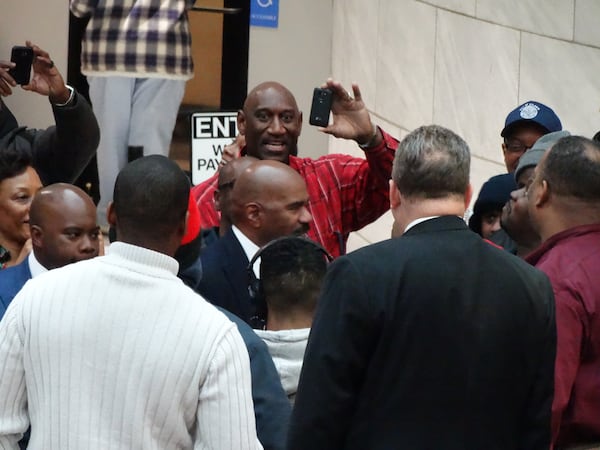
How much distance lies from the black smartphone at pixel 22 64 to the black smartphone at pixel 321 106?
1.53 meters

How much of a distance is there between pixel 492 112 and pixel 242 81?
2126 mm

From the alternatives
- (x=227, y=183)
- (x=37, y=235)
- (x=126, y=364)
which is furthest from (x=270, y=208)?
(x=126, y=364)

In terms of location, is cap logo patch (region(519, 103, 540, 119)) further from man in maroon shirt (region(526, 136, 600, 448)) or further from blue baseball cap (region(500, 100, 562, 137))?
man in maroon shirt (region(526, 136, 600, 448))

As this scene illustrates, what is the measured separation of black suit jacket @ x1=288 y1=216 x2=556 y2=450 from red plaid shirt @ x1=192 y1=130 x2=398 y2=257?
8.74 feet

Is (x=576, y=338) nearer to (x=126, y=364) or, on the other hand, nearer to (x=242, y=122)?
(x=126, y=364)

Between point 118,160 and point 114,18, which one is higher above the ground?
point 114,18

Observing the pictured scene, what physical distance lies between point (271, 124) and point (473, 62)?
5116 mm

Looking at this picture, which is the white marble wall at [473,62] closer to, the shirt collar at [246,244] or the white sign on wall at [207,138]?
→ the white sign on wall at [207,138]

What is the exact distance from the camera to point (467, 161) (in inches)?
158

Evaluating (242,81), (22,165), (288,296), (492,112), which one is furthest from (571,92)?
(288,296)

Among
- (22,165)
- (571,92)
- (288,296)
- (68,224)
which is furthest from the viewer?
(571,92)

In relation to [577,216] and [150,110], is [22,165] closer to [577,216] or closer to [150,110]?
[577,216]

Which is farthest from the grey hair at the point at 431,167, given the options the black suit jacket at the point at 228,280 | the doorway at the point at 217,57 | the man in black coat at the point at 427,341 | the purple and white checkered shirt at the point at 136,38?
the doorway at the point at 217,57

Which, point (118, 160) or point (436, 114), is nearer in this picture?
point (118, 160)
